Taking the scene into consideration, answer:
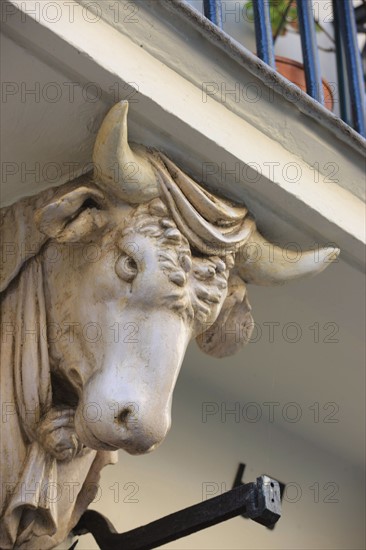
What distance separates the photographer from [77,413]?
1.65 m

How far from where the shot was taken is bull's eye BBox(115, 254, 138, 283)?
5.53 ft

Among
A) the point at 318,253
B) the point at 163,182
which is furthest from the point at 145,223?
the point at 318,253

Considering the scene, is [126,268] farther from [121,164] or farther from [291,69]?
[291,69]

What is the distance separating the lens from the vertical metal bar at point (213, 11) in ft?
6.31

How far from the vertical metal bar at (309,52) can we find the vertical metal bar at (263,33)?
3.2 inches

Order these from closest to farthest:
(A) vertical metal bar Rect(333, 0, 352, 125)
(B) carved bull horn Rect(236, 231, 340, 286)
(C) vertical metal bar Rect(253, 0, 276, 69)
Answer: (B) carved bull horn Rect(236, 231, 340, 286) < (C) vertical metal bar Rect(253, 0, 276, 69) < (A) vertical metal bar Rect(333, 0, 352, 125)

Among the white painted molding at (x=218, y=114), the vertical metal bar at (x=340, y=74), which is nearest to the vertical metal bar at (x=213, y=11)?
the white painted molding at (x=218, y=114)

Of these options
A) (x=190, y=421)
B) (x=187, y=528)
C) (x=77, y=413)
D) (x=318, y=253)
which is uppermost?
(x=318, y=253)

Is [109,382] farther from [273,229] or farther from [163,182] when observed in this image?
[273,229]

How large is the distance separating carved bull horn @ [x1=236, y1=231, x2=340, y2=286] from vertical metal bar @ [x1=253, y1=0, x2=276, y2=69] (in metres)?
0.32

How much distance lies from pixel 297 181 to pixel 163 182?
238 millimetres

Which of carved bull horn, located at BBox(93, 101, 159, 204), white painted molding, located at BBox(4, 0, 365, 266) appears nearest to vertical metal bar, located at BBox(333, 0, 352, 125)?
white painted molding, located at BBox(4, 0, 365, 266)

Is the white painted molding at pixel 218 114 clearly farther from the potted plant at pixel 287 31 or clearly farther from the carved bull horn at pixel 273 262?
the potted plant at pixel 287 31

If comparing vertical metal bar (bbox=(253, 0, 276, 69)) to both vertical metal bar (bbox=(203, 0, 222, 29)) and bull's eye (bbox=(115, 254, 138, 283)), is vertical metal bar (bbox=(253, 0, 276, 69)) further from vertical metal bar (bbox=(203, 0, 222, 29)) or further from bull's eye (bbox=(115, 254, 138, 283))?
bull's eye (bbox=(115, 254, 138, 283))
